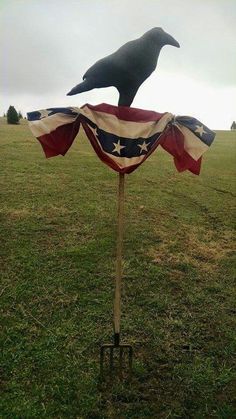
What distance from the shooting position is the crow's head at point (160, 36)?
3.60m

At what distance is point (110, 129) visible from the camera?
11.8 feet

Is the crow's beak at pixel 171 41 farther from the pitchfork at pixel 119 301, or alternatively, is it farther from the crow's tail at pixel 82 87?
the pitchfork at pixel 119 301

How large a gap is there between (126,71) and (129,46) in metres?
0.23

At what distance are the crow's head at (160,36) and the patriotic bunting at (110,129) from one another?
627 millimetres

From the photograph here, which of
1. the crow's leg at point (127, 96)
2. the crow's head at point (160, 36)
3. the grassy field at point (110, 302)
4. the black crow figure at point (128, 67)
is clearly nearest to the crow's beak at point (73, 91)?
the black crow figure at point (128, 67)

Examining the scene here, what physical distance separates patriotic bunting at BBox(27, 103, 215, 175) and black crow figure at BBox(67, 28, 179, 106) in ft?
0.63

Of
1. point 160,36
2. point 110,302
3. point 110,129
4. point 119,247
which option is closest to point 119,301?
point 119,247

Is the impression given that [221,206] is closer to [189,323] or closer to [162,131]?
[189,323]

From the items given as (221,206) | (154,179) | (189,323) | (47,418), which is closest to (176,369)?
(189,323)

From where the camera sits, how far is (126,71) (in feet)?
11.6

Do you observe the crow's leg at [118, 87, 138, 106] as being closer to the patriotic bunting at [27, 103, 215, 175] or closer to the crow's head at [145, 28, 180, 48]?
the patriotic bunting at [27, 103, 215, 175]

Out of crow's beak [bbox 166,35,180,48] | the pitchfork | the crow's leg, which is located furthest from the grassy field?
crow's beak [bbox 166,35,180,48]

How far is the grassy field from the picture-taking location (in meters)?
3.65

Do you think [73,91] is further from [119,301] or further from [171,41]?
[119,301]
